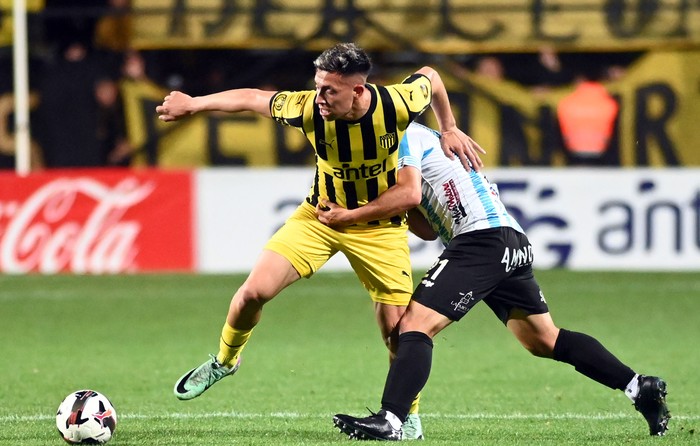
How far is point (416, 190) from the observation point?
6355 mm

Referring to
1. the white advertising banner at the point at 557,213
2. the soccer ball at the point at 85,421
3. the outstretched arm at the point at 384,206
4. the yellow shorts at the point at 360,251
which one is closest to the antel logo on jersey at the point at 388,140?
the outstretched arm at the point at 384,206

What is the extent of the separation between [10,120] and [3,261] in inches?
198

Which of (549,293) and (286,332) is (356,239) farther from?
(549,293)

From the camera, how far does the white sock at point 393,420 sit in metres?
5.96

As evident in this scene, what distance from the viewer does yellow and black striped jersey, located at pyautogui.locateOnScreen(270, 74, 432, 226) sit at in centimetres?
645

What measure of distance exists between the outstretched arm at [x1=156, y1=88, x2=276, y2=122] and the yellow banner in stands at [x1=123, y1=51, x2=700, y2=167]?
11.5 m

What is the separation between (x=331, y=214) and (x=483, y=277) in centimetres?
81

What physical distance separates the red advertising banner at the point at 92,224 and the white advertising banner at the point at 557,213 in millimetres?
322

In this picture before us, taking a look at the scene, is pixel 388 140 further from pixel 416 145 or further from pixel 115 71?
pixel 115 71

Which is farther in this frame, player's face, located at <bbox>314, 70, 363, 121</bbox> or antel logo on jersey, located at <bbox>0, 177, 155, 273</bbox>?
antel logo on jersey, located at <bbox>0, 177, 155, 273</bbox>

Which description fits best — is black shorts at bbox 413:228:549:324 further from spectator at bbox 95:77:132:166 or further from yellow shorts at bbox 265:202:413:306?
spectator at bbox 95:77:132:166

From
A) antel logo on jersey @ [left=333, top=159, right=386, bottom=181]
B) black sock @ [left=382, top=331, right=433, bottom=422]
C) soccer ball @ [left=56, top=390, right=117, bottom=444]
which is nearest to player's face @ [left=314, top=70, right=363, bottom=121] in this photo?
antel logo on jersey @ [left=333, top=159, right=386, bottom=181]

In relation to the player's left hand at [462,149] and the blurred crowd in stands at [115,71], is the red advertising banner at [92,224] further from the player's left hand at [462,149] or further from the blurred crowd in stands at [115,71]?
the player's left hand at [462,149]

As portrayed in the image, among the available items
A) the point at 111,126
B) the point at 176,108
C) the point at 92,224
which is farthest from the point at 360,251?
the point at 111,126
